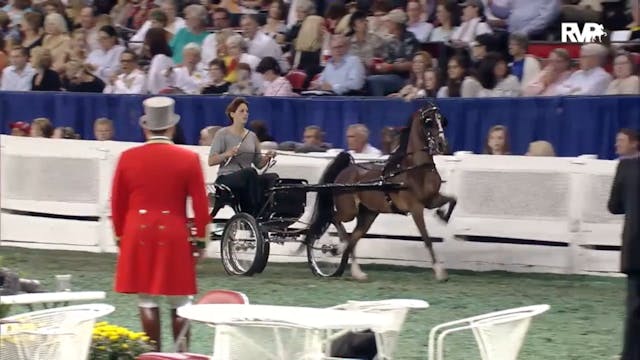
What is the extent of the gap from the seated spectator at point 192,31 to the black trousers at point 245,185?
492 cm

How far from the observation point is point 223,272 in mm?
15508

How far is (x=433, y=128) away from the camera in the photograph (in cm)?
1473

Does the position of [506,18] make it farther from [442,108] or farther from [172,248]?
[172,248]

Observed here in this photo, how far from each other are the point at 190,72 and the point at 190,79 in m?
0.11

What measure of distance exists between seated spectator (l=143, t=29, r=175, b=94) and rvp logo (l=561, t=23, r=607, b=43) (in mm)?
4505

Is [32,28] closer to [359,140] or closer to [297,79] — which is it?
[297,79]

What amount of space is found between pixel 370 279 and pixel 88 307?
23.9ft

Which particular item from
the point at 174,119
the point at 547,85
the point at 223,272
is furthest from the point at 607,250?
the point at 174,119

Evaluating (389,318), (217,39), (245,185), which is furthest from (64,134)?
(389,318)

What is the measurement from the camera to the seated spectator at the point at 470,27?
17.5 meters

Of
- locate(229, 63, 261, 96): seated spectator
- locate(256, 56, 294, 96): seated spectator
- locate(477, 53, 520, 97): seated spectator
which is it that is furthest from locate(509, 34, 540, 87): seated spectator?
locate(229, 63, 261, 96): seated spectator

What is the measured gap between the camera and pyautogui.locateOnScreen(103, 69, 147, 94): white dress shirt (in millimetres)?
18984

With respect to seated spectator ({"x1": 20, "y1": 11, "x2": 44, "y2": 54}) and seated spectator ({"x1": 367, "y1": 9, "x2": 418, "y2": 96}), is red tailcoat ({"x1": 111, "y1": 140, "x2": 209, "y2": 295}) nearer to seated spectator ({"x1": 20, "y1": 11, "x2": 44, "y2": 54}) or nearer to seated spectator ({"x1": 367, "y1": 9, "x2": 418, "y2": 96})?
seated spectator ({"x1": 367, "y1": 9, "x2": 418, "y2": 96})

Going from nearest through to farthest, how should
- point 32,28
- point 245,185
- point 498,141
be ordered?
point 245,185
point 498,141
point 32,28
